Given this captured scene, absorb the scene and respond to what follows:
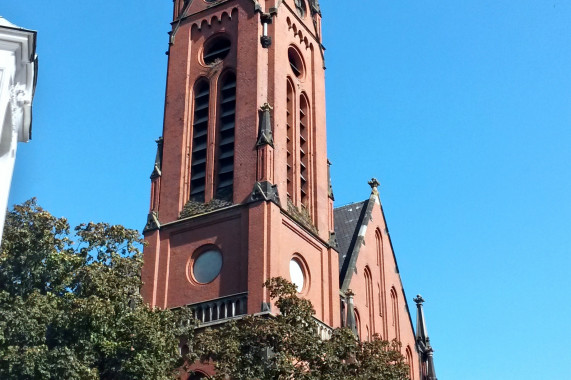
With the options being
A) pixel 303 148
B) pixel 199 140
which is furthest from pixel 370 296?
pixel 199 140

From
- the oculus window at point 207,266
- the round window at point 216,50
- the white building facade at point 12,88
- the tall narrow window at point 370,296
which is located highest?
the round window at point 216,50

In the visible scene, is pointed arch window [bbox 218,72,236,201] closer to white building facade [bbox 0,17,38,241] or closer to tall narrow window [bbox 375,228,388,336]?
tall narrow window [bbox 375,228,388,336]

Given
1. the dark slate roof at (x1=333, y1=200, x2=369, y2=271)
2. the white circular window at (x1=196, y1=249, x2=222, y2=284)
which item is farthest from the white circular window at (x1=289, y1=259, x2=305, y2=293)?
the dark slate roof at (x1=333, y1=200, x2=369, y2=271)

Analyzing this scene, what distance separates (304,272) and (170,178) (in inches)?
275

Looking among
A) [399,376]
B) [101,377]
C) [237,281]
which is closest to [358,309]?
[237,281]

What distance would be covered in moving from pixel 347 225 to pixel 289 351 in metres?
18.2

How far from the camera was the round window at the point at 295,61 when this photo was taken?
1571 inches

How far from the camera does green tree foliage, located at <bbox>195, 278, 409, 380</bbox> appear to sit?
942 inches

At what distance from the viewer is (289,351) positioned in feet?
80.3

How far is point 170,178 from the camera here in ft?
119

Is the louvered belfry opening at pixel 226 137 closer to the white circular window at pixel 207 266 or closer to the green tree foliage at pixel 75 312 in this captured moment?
the white circular window at pixel 207 266

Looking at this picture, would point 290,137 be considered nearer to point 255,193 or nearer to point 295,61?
point 295,61

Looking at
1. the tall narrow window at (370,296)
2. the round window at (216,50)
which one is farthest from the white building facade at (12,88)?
the tall narrow window at (370,296)

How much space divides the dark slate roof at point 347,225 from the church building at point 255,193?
0.08m
